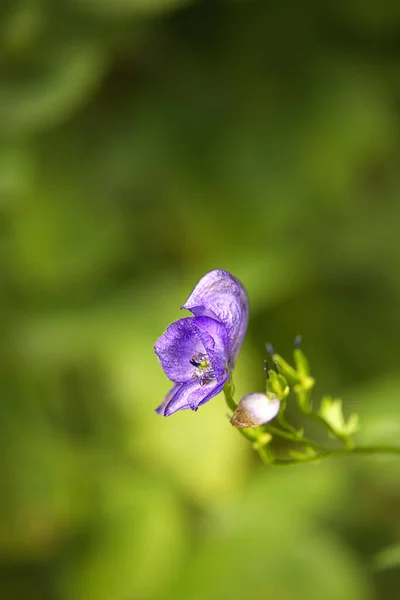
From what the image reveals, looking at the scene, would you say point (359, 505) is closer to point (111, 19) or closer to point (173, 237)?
point (173, 237)

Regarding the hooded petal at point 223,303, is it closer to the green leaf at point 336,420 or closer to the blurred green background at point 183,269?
the green leaf at point 336,420

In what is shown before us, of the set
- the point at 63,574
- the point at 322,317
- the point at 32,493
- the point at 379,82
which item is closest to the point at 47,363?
the point at 32,493

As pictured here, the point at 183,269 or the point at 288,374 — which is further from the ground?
the point at 183,269

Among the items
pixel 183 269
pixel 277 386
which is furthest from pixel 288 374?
pixel 183 269

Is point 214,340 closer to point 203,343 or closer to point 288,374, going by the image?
point 203,343

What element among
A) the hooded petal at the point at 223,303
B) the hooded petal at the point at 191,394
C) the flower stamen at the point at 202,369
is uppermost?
the hooded petal at the point at 223,303

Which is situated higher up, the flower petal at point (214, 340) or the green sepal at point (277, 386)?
the flower petal at point (214, 340)

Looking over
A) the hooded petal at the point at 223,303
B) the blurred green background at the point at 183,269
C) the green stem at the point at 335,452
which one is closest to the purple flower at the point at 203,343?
the hooded petal at the point at 223,303

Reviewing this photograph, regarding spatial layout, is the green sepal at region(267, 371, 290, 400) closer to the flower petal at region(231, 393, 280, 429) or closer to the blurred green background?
the flower petal at region(231, 393, 280, 429)
